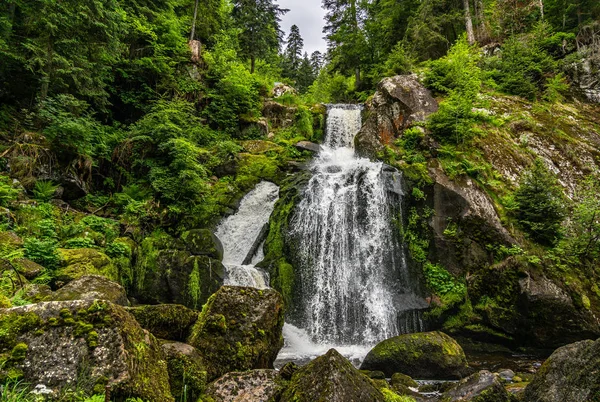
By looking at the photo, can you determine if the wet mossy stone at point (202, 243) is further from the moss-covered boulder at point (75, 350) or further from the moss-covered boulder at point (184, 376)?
the moss-covered boulder at point (75, 350)

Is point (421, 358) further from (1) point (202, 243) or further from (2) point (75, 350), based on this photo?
(1) point (202, 243)

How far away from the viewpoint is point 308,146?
18.7 metres

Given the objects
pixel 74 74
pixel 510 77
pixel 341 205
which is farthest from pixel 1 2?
pixel 510 77

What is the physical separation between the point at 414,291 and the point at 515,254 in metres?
3.45

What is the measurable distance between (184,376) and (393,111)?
54.5ft

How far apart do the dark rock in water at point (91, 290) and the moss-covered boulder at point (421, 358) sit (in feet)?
19.9

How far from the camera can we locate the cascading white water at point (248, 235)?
11.5 meters

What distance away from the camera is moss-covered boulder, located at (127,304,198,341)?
189 inches

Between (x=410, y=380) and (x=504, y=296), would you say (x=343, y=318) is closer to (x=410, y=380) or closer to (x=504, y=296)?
(x=410, y=380)

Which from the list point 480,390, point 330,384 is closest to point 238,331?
point 330,384

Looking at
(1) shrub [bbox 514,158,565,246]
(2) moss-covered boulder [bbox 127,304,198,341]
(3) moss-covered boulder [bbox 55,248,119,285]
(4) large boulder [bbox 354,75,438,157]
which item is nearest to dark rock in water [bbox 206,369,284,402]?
(2) moss-covered boulder [bbox 127,304,198,341]

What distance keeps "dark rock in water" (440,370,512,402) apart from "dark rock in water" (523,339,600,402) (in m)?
0.43

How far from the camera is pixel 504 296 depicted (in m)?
10.1

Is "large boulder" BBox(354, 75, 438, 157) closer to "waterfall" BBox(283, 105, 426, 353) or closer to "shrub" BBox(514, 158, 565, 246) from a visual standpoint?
"waterfall" BBox(283, 105, 426, 353)
